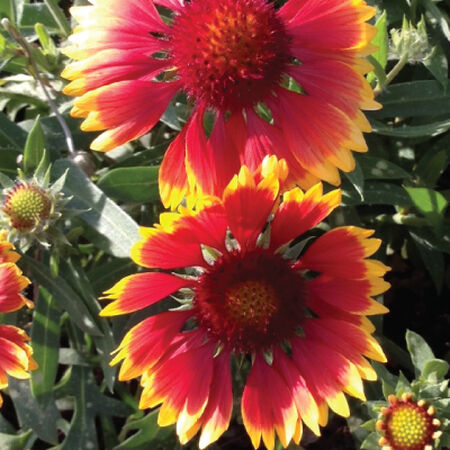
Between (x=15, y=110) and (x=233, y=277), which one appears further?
(x=15, y=110)

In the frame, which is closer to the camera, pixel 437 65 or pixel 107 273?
pixel 437 65

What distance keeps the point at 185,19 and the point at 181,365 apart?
64cm

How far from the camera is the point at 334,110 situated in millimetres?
1273

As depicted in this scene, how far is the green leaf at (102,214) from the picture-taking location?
4.67ft

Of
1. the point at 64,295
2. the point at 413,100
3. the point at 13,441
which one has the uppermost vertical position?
the point at 413,100

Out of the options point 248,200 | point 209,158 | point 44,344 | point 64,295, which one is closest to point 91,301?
point 64,295

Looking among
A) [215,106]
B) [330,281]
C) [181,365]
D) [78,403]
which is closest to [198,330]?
[181,365]

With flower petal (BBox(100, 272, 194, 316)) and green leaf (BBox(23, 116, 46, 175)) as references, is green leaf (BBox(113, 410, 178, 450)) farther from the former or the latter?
green leaf (BBox(23, 116, 46, 175))

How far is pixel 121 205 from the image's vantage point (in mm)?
1742

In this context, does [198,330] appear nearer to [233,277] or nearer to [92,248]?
[233,277]

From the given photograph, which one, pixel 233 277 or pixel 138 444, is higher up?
pixel 233 277

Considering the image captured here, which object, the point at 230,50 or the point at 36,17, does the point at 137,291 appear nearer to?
the point at 230,50

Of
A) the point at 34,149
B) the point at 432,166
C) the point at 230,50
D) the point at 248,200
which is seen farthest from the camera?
the point at 432,166

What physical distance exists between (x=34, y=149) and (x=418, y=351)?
922 mm
